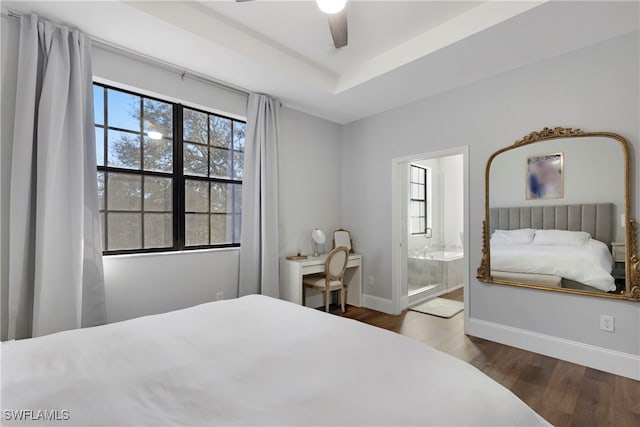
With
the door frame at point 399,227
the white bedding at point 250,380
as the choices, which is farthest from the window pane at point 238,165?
the white bedding at point 250,380

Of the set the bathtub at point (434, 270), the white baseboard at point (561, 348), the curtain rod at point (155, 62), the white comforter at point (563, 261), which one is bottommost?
the white baseboard at point (561, 348)

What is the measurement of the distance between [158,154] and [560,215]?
3.71 meters

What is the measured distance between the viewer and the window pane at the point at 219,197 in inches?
127

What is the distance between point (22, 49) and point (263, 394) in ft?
9.07

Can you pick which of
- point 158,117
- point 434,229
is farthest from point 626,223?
point 158,117

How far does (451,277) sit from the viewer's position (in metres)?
4.99

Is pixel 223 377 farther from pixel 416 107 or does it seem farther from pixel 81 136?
pixel 416 107

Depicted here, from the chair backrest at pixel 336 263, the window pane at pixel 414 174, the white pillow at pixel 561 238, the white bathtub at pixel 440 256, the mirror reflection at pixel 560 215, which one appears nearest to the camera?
the mirror reflection at pixel 560 215

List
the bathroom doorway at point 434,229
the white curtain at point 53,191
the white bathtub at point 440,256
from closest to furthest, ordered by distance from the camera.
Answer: the white curtain at point 53,191, the bathroom doorway at point 434,229, the white bathtub at point 440,256

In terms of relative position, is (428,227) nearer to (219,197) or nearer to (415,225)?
(415,225)

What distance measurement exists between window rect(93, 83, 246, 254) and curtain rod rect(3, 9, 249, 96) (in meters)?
0.31

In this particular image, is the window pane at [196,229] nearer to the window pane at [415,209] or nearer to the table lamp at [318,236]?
the table lamp at [318,236]

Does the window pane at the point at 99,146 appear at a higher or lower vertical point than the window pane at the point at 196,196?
higher

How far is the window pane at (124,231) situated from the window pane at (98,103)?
2.63ft
